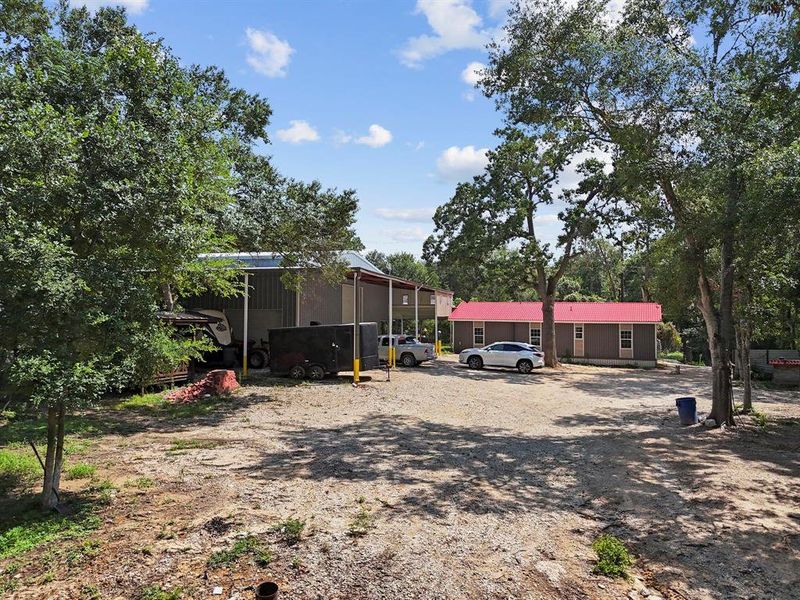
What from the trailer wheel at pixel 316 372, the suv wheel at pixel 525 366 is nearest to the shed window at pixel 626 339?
the suv wheel at pixel 525 366

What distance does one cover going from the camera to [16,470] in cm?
716

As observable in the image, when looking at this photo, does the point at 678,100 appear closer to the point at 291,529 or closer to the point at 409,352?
the point at 291,529

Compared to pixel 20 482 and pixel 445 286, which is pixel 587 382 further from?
pixel 445 286

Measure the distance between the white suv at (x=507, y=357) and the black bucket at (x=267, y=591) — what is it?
21.9 meters

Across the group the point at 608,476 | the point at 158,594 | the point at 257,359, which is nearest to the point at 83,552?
the point at 158,594

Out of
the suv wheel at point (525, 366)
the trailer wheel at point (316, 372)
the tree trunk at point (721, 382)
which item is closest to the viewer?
the tree trunk at point (721, 382)

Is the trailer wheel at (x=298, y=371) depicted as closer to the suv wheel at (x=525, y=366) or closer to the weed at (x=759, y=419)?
the suv wheel at (x=525, y=366)

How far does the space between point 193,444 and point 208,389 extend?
5.81m

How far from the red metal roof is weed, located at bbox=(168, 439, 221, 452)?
25582 mm

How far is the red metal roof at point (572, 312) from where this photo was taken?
3016 cm

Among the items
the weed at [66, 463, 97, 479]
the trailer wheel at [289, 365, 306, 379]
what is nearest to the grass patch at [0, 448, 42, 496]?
the weed at [66, 463, 97, 479]

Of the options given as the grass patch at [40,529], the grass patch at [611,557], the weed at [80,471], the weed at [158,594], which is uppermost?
the weed at [80,471]

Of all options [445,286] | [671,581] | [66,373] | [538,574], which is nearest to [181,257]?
[66,373]

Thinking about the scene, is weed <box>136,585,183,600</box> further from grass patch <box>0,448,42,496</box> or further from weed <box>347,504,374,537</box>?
grass patch <box>0,448,42,496</box>
